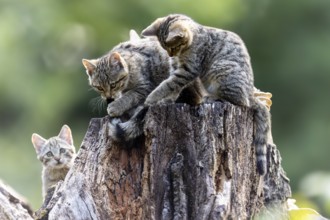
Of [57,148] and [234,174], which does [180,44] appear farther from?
[57,148]

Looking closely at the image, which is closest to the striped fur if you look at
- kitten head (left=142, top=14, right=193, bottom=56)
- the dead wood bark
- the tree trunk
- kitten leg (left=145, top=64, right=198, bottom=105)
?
kitten head (left=142, top=14, right=193, bottom=56)

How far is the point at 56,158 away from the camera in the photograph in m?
10.3

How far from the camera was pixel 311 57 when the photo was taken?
20281 mm

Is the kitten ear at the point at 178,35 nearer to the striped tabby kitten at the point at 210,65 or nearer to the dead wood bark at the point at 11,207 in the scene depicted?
the striped tabby kitten at the point at 210,65

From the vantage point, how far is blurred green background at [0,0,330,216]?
1716 cm

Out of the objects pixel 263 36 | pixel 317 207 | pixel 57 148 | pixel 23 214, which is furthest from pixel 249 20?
pixel 317 207

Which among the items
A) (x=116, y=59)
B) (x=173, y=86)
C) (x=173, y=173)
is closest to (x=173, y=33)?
(x=173, y=86)

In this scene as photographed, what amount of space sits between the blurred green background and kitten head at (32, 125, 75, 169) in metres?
4.48

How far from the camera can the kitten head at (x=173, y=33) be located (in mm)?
8570

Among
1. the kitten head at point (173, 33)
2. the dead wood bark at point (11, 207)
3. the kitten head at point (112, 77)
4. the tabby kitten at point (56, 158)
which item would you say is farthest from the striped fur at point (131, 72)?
the tabby kitten at point (56, 158)

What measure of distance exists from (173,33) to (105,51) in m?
8.95

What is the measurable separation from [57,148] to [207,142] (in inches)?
128

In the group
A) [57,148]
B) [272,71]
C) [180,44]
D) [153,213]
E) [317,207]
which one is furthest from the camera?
[272,71]

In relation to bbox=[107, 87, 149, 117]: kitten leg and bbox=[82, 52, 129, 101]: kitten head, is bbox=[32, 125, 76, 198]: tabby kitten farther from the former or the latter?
bbox=[107, 87, 149, 117]: kitten leg
